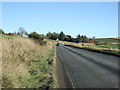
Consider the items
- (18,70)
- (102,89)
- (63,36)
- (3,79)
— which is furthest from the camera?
(63,36)

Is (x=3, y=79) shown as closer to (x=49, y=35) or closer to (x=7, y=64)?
(x=7, y=64)

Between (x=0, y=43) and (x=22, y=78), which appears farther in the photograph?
(x=0, y=43)

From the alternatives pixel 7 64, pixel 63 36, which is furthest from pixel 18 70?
pixel 63 36

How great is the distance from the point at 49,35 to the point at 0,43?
17927 centimetres

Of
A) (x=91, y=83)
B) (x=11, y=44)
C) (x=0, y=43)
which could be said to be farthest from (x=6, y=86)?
(x=11, y=44)

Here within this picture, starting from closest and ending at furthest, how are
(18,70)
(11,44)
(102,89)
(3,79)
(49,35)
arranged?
1. (102,89)
2. (3,79)
3. (18,70)
4. (11,44)
5. (49,35)

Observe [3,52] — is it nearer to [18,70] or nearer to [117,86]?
[18,70]

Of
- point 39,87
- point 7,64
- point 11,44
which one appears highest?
point 11,44

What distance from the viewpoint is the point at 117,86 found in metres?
8.51

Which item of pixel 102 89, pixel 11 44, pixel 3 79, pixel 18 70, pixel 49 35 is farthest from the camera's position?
pixel 49 35

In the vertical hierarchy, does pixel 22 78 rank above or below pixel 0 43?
below

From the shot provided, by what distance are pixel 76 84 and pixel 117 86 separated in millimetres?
1829

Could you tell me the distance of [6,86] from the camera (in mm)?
8180

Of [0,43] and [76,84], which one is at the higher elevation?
[0,43]
